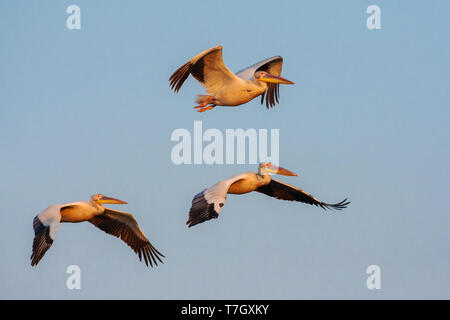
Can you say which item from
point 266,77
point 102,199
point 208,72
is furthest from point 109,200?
point 266,77

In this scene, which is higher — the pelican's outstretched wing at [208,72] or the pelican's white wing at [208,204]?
the pelican's outstretched wing at [208,72]

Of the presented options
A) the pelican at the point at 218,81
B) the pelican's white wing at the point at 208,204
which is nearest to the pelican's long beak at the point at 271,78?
the pelican at the point at 218,81

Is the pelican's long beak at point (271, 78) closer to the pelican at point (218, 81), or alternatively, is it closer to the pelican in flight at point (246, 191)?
the pelican at point (218, 81)

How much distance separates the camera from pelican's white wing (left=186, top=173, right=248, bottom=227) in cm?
1683

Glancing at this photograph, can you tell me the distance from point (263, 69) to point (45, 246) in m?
6.29

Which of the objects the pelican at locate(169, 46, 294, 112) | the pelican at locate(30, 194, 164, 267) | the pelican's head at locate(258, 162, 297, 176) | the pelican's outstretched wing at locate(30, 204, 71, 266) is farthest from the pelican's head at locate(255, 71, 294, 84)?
the pelican's outstretched wing at locate(30, 204, 71, 266)

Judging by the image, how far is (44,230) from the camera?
17.5 meters

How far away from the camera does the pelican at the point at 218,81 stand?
18.9 meters

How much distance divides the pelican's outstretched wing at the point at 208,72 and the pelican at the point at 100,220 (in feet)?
8.61

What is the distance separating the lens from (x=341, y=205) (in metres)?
19.5

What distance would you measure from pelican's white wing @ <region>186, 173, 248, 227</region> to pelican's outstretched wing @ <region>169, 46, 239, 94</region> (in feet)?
7.33
